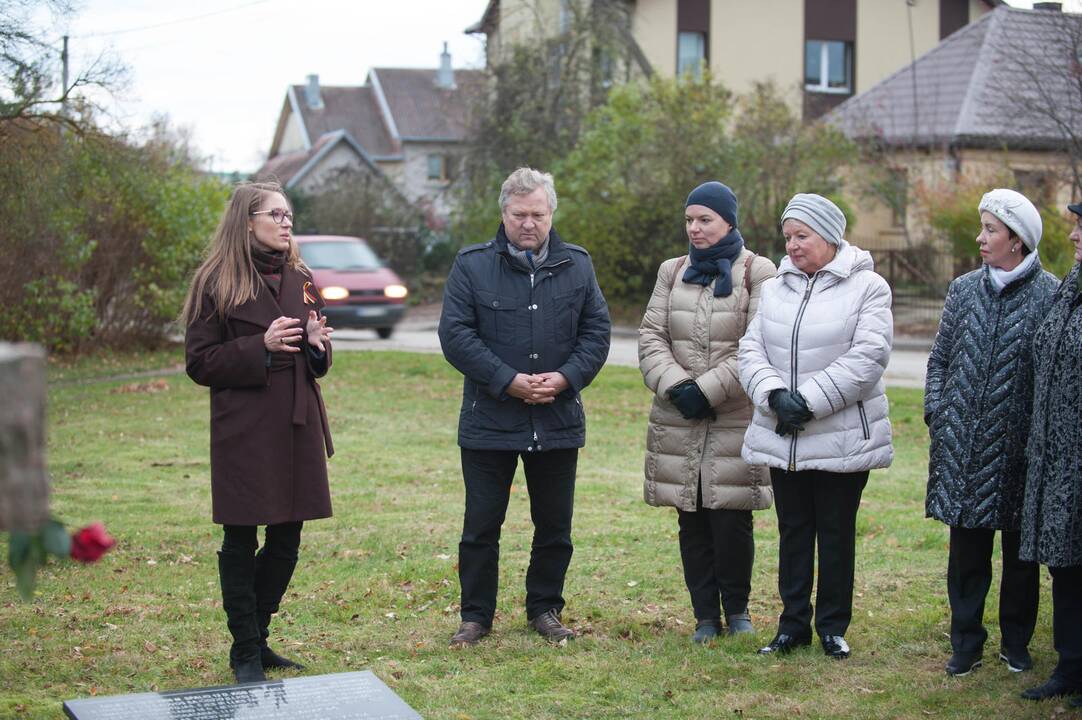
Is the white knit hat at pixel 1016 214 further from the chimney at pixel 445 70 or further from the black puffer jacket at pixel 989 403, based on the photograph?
the chimney at pixel 445 70

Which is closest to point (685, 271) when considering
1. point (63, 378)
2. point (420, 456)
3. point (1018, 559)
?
point (1018, 559)

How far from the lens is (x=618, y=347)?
75.4ft

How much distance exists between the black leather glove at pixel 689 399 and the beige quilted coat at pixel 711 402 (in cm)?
3

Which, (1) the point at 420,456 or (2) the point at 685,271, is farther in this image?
(1) the point at 420,456

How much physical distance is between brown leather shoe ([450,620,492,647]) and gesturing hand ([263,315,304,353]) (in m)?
1.66

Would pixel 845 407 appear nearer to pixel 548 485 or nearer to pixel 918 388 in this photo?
pixel 548 485

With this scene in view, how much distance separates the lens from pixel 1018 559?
564cm

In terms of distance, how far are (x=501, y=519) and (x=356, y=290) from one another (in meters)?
18.3

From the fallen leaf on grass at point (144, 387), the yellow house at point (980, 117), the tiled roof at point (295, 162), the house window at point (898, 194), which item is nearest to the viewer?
the fallen leaf on grass at point (144, 387)

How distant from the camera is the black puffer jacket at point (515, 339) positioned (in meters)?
6.08

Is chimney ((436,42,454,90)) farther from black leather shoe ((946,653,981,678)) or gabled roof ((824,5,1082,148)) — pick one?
black leather shoe ((946,653,981,678))

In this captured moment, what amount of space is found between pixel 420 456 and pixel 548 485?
239 inches

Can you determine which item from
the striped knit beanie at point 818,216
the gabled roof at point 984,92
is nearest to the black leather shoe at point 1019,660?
the striped knit beanie at point 818,216

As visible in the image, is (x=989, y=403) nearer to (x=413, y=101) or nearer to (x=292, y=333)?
(x=292, y=333)
